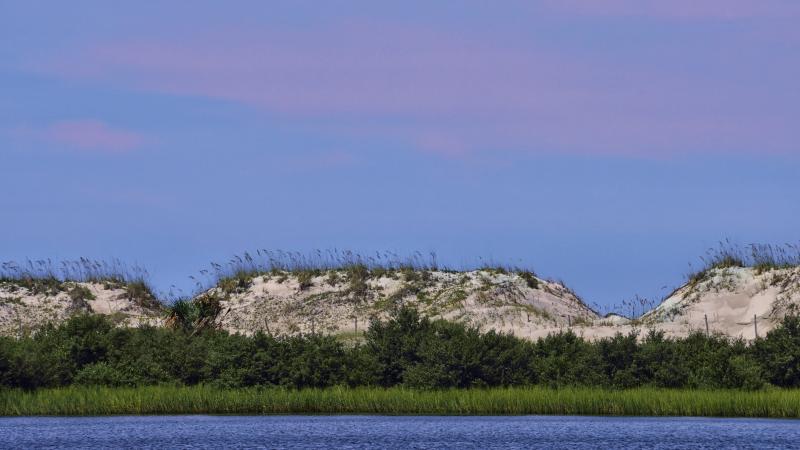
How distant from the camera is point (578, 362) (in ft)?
196

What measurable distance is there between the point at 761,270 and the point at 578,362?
24.6 metres

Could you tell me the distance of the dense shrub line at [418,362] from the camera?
58.6m

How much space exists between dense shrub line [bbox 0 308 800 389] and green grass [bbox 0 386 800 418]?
204 cm

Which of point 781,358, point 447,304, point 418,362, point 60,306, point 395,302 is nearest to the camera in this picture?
point 781,358

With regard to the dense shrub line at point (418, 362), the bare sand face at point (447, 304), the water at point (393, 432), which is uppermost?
the bare sand face at point (447, 304)

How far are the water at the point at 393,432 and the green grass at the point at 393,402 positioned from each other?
1808mm

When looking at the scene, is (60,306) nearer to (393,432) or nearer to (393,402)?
(393,402)

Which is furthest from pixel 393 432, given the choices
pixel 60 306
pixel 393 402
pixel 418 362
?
pixel 60 306

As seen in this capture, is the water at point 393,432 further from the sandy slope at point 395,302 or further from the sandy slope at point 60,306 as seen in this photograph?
the sandy slope at point 60,306

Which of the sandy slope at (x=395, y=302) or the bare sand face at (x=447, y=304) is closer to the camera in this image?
the bare sand face at (x=447, y=304)

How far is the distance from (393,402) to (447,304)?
29335mm

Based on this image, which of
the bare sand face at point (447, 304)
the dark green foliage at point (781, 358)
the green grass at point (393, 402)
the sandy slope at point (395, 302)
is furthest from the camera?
the sandy slope at point (395, 302)

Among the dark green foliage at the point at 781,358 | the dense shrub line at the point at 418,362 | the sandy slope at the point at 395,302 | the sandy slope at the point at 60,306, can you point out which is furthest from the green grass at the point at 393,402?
the sandy slope at the point at 60,306

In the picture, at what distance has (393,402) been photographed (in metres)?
54.9
